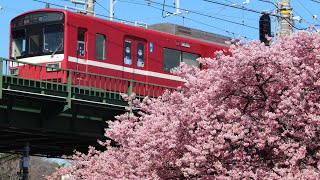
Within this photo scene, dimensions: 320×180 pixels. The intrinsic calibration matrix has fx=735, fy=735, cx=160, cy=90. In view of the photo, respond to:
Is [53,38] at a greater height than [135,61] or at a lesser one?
greater

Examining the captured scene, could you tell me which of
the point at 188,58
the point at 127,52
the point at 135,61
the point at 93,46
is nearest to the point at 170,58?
the point at 188,58

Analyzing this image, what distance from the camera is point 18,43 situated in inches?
1109

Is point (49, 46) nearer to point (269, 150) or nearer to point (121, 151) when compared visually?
point (121, 151)

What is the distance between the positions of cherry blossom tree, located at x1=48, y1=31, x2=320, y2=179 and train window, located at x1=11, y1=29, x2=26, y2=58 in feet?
39.0

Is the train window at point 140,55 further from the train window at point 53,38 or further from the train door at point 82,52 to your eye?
the train window at point 53,38

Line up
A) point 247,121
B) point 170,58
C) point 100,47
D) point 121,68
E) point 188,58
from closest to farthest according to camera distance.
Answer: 1. point 247,121
2. point 100,47
3. point 121,68
4. point 170,58
5. point 188,58

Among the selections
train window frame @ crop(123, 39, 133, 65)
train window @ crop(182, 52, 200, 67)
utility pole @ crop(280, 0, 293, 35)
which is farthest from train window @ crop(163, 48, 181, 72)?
utility pole @ crop(280, 0, 293, 35)

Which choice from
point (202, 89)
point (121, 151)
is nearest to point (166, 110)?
point (202, 89)

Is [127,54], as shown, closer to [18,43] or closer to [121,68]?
[121,68]

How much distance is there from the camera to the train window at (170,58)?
30094 millimetres

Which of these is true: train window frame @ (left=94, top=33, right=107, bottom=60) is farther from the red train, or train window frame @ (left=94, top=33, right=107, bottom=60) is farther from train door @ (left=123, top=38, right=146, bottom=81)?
train door @ (left=123, top=38, right=146, bottom=81)

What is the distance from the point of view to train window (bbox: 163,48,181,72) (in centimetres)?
3009

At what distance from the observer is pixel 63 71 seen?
84.4ft

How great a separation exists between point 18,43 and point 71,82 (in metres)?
4.02
